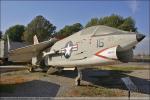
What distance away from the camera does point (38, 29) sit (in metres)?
75.6

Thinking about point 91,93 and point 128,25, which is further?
point 128,25

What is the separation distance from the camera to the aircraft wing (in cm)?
1772

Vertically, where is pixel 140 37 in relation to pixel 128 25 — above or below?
below

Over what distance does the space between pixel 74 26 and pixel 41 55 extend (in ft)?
198

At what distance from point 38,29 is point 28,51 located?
57707 mm

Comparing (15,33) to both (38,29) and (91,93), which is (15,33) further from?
(91,93)

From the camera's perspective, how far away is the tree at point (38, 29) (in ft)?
239

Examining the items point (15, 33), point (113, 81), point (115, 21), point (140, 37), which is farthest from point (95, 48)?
point (15, 33)

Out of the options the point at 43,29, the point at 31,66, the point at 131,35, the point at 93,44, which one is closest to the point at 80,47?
the point at 93,44

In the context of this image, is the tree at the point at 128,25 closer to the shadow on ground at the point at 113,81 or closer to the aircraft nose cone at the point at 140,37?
the shadow on ground at the point at 113,81

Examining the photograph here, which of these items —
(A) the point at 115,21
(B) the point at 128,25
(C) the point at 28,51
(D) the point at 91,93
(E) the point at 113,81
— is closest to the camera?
(D) the point at 91,93

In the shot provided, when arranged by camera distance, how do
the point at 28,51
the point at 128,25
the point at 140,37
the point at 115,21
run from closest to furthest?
the point at 140,37 → the point at 28,51 → the point at 128,25 → the point at 115,21

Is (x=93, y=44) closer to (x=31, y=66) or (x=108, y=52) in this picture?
(x=108, y=52)

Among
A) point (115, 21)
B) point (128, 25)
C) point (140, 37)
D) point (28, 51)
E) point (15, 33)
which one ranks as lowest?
point (28, 51)
